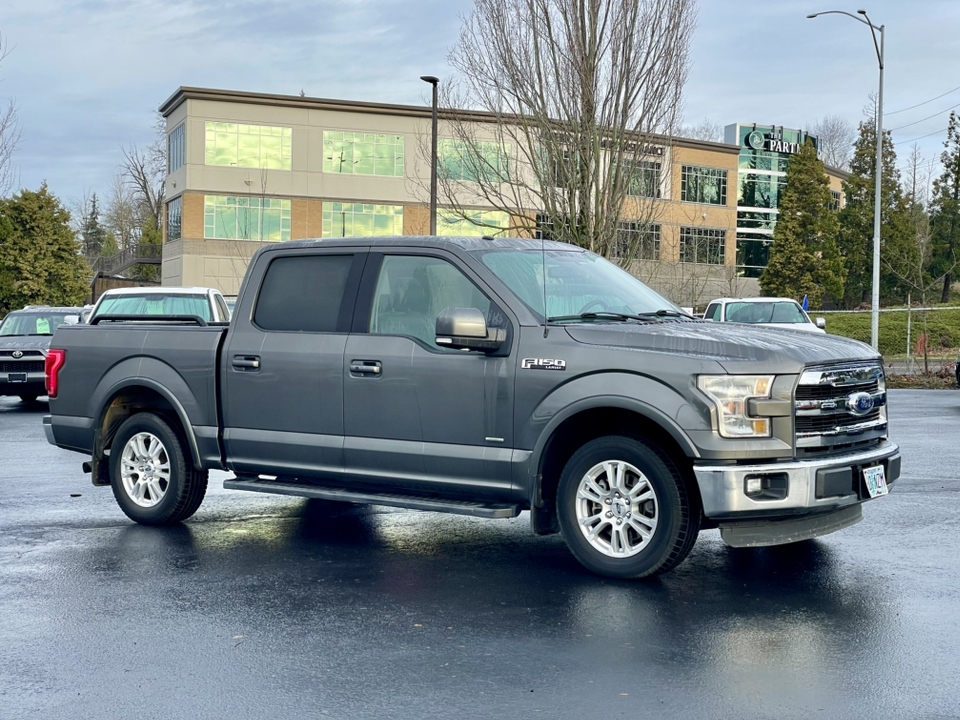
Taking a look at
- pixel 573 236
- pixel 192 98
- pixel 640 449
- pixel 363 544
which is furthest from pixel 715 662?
pixel 192 98

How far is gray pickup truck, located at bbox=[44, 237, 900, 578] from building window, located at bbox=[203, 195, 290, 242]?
177 ft

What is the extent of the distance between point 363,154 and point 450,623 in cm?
5798

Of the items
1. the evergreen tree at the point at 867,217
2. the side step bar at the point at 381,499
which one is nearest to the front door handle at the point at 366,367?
the side step bar at the point at 381,499

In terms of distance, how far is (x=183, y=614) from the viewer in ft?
19.5

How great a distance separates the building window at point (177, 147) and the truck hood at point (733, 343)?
57.1m

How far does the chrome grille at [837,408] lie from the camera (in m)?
6.25

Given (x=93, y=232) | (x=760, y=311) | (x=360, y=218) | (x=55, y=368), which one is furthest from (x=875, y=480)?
(x=93, y=232)

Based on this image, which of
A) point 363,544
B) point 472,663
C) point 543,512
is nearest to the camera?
point 472,663

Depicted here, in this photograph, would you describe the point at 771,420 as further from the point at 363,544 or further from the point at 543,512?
the point at 363,544

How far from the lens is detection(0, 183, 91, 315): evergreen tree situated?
41844 mm

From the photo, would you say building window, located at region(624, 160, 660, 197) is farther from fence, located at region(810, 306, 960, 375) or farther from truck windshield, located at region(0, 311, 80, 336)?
truck windshield, located at region(0, 311, 80, 336)

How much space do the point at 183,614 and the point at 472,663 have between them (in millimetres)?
1757

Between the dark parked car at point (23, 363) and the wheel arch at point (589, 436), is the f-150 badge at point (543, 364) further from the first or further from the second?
the dark parked car at point (23, 363)

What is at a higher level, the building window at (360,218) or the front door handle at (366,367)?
the building window at (360,218)
